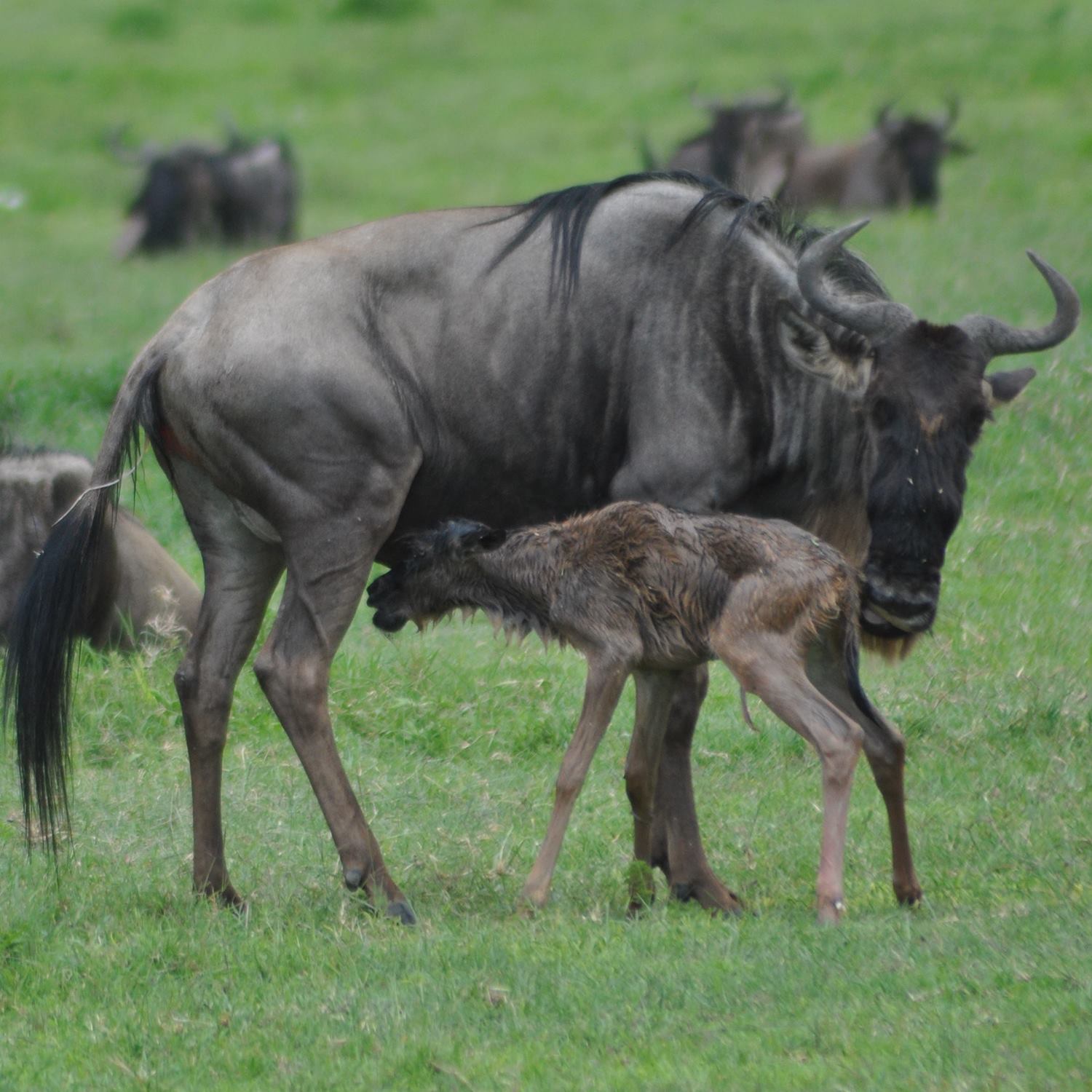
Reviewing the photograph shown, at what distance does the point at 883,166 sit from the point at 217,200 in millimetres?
7991

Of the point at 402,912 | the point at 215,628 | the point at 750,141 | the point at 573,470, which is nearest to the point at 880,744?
the point at 573,470

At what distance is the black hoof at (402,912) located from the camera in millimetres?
5336

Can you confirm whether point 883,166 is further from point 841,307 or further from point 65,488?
point 841,307

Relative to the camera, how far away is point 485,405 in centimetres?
564

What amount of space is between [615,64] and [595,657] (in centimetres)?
2331

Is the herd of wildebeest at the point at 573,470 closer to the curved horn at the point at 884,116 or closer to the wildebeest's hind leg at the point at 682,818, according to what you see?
the wildebeest's hind leg at the point at 682,818

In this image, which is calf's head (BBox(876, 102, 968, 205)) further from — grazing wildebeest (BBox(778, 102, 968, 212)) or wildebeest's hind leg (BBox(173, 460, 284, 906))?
wildebeest's hind leg (BBox(173, 460, 284, 906))

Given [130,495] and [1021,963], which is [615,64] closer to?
[130,495]

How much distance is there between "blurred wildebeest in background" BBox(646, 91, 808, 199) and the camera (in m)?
21.3

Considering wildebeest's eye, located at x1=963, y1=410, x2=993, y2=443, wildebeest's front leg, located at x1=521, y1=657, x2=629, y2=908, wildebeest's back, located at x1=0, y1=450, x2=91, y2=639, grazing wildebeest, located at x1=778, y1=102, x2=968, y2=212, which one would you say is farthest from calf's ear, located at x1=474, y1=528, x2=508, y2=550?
grazing wildebeest, located at x1=778, y1=102, x2=968, y2=212

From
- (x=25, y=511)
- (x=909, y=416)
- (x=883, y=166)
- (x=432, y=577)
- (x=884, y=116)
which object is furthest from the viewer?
(x=884, y=116)

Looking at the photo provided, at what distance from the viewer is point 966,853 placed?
18.8 feet

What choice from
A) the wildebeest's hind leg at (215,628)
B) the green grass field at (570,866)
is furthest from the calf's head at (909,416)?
the wildebeest's hind leg at (215,628)

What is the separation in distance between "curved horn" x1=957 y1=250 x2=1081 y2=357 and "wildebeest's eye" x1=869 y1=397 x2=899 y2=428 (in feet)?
1.12
